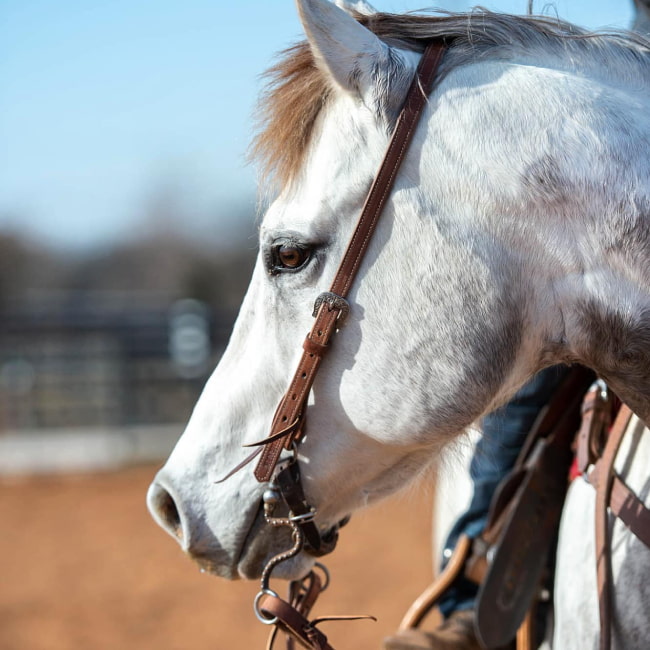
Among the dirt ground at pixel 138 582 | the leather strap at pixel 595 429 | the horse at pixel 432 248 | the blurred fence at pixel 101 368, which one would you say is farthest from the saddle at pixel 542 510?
the blurred fence at pixel 101 368

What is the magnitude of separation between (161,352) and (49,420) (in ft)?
6.46

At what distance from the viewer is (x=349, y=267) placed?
4.73ft

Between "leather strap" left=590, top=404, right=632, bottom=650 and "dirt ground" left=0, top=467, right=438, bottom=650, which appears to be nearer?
"leather strap" left=590, top=404, right=632, bottom=650

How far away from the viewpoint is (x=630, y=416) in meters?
1.68

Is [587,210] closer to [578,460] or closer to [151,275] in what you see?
[578,460]

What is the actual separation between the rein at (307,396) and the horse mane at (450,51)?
0.05 meters

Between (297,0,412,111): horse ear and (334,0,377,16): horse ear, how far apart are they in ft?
0.69

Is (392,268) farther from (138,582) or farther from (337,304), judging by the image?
(138,582)

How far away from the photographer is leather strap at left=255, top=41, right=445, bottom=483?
4.66ft

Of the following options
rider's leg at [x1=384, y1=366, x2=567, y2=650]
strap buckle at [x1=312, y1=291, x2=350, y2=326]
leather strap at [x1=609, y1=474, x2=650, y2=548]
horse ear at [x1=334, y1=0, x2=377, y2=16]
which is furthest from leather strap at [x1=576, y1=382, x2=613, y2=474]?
horse ear at [x1=334, y1=0, x2=377, y2=16]

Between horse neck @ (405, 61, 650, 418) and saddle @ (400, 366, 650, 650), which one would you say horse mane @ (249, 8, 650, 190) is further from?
saddle @ (400, 366, 650, 650)

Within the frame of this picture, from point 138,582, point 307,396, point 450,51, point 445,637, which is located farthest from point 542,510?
point 138,582

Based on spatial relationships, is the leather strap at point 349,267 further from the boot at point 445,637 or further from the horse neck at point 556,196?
the boot at point 445,637

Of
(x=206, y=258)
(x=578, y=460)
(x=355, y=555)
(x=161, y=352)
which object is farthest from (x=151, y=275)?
(x=578, y=460)
